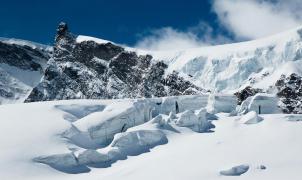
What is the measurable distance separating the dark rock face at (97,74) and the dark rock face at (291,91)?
68.3ft

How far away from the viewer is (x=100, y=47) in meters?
105

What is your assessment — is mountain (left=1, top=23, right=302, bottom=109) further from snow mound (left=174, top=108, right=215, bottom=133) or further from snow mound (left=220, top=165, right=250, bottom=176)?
snow mound (left=220, top=165, right=250, bottom=176)

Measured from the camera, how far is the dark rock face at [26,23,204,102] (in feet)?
322

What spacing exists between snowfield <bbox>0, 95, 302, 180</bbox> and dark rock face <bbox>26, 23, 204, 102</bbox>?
165 feet

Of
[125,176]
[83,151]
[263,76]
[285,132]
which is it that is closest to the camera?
[125,176]

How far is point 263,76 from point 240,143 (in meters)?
45.4

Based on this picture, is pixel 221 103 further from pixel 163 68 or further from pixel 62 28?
pixel 62 28

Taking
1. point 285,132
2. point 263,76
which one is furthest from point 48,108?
point 263,76

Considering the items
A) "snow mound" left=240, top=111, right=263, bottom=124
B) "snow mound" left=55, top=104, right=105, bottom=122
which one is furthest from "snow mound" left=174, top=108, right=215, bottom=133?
"snow mound" left=55, top=104, right=105, bottom=122

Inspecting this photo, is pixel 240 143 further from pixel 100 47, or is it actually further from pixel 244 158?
pixel 100 47

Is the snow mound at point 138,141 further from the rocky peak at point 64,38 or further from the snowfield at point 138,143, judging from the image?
the rocky peak at point 64,38

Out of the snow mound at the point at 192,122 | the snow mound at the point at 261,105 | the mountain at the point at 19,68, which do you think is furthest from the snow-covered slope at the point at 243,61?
the mountain at the point at 19,68

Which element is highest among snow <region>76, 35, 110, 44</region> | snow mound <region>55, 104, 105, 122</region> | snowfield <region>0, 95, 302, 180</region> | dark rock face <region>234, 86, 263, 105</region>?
snow <region>76, 35, 110, 44</region>

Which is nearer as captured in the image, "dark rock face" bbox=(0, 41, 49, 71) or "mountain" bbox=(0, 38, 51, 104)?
"mountain" bbox=(0, 38, 51, 104)
